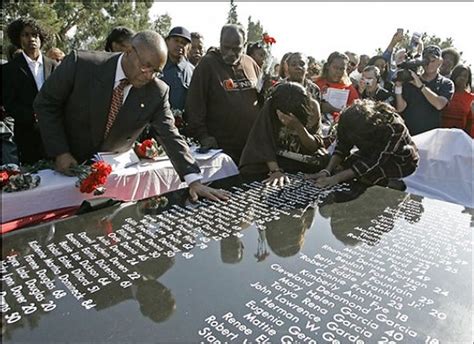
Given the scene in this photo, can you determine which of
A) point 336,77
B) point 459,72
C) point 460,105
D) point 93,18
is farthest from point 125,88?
point 93,18

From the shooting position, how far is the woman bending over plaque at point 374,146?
8.11 feet

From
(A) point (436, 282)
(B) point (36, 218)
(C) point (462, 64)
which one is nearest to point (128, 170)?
(B) point (36, 218)

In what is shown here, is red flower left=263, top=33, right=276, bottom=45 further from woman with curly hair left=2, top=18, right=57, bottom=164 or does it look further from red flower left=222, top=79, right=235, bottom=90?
woman with curly hair left=2, top=18, right=57, bottom=164

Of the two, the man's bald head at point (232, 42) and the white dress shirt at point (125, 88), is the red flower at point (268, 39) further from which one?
the white dress shirt at point (125, 88)

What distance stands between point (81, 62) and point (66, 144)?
49 cm

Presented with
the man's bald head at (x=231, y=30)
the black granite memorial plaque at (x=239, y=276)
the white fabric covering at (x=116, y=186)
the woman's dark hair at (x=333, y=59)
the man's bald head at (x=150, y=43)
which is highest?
the man's bald head at (x=231, y=30)

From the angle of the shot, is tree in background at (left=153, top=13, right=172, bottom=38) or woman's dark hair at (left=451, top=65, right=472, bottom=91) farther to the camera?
tree in background at (left=153, top=13, right=172, bottom=38)

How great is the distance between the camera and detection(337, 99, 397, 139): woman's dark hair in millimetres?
2473

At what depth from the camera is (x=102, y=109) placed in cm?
237

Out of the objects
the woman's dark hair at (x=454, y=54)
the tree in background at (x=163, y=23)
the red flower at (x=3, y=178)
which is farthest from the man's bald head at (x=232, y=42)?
the tree in background at (x=163, y=23)

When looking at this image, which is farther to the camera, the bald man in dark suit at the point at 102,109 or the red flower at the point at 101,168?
the bald man in dark suit at the point at 102,109

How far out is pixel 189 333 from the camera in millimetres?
1085

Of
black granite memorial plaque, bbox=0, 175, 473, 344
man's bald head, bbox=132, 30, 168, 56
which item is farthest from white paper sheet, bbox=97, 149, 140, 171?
man's bald head, bbox=132, 30, 168, 56

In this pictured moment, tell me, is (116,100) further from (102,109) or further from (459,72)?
(459,72)
